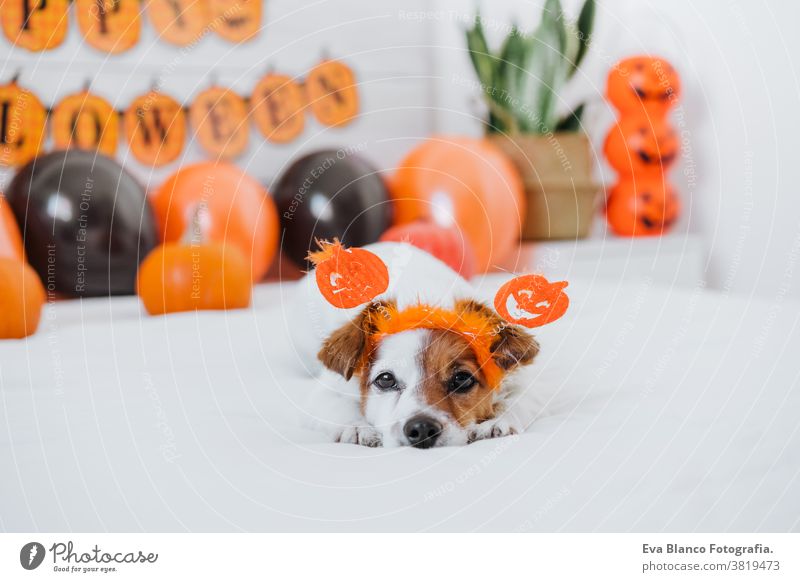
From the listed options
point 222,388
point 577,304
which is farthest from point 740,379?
point 222,388

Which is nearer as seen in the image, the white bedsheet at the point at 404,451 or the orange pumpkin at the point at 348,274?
the white bedsheet at the point at 404,451

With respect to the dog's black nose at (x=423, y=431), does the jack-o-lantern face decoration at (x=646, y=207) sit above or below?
above

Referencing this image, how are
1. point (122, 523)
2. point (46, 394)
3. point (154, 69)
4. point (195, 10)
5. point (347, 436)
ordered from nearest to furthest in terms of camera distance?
point (122, 523), point (347, 436), point (46, 394), point (195, 10), point (154, 69)

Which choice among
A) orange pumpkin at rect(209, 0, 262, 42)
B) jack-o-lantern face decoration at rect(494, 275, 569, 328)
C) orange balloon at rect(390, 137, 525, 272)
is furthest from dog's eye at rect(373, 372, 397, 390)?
orange pumpkin at rect(209, 0, 262, 42)

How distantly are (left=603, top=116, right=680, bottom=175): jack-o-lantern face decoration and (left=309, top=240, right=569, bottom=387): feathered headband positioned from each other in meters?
1.07

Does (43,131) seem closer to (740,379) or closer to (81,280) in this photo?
(81,280)

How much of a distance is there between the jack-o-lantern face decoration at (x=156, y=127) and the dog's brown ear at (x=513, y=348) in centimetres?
124

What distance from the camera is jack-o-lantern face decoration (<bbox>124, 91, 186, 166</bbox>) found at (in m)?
1.72

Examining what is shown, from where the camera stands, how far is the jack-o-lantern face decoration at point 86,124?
167 cm

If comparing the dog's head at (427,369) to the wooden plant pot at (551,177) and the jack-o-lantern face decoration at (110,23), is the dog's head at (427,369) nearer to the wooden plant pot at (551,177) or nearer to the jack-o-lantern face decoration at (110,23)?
the wooden plant pot at (551,177)

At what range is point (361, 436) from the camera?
71 cm

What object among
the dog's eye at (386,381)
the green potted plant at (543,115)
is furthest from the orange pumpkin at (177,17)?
the dog's eye at (386,381)

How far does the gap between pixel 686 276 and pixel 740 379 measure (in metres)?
1.02
